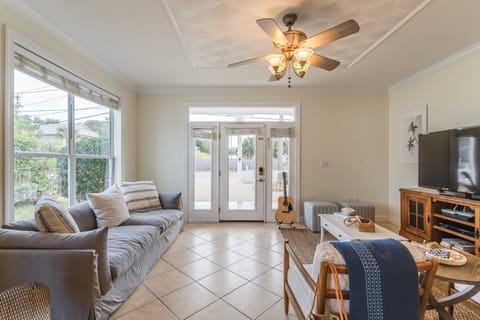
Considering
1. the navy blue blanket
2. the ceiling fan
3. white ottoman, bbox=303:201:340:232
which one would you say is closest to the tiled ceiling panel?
the ceiling fan

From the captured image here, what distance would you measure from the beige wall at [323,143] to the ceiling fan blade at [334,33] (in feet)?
8.25

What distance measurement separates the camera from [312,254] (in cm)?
304

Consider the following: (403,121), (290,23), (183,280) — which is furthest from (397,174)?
(183,280)

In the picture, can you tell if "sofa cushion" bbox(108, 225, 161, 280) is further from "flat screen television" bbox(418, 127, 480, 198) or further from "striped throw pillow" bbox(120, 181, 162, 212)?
"flat screen television" bbox(418, 127, 480, 198)

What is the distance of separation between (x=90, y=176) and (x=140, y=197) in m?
0.73

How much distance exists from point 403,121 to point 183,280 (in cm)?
418

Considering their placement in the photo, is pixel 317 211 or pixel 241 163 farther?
pixel 241 163

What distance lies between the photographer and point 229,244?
3.38 metres

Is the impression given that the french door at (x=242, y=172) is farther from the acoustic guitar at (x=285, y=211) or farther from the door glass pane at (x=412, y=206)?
the door glass pane at (x=412, y=206)

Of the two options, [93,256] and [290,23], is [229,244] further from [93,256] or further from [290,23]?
[290,23]

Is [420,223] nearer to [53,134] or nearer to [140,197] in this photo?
[140,197]

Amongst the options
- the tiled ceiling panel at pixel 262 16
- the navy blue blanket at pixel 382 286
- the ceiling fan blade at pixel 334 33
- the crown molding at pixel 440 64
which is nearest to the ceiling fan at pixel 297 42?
the ceiling fan blade at pixel 334 33

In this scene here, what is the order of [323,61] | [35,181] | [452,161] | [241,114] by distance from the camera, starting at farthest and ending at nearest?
[241,114]
[452,161]
[35,181]
[323,61]

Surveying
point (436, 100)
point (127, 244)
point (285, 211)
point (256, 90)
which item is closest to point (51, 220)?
point (127, 244)
